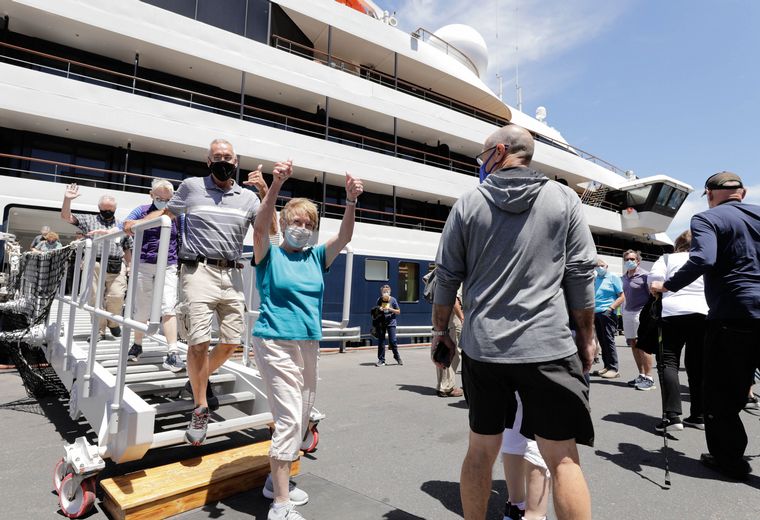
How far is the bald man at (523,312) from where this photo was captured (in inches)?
64.7

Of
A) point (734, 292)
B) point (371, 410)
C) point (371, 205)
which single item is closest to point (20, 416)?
point (371, 410)

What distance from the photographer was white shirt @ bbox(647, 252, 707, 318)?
3.77m

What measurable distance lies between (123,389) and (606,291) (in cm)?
655

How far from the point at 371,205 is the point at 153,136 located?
7220 mm

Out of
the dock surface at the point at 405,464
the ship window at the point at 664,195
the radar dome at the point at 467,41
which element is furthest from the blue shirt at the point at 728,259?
the ship window at the point at 664,195

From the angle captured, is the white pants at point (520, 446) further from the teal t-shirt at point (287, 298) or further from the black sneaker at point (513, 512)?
the teal t-shirt at point (287, 298)

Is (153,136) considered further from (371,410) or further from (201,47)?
(371,410)

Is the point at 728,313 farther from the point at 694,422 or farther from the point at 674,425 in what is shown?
the point at 694,422

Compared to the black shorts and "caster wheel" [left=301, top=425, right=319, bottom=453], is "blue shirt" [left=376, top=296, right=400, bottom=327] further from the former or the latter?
the black shorts

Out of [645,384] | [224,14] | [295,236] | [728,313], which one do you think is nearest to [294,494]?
[295,236]

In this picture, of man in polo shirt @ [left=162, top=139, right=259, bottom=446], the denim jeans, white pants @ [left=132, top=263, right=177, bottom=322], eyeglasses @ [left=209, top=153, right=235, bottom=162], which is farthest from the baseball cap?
the denim jeans

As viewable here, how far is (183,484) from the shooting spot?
2371mm

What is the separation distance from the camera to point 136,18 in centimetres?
1049

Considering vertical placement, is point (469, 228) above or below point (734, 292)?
above
